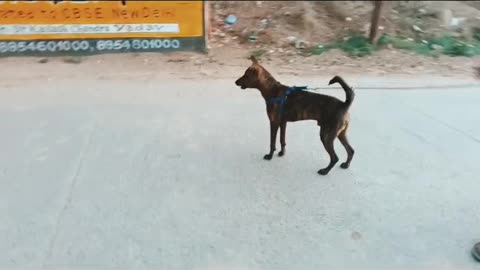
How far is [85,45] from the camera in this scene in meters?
5.61

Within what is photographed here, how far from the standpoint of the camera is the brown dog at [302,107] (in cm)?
323

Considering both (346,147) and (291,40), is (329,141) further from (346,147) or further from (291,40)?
(291,40)

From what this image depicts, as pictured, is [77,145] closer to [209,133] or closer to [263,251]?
[209,133]

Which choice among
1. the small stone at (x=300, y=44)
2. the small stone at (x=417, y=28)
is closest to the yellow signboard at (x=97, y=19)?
the small stone at (x=300, y=44)

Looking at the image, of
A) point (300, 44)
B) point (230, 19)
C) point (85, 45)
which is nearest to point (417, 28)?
point (300, 44)

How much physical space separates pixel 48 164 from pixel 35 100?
1236 mm

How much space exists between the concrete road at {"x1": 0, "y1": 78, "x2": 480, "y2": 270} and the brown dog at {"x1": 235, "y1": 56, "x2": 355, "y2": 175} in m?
0.33

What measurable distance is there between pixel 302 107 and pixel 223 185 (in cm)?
75

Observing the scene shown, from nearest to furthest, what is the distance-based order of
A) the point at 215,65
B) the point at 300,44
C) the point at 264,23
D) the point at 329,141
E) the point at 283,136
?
the point at 329,141, the point at 283,136, the point at 215,65, the point at 300,44, the point at 264,23

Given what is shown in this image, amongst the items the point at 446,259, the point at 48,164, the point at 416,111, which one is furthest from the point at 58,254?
the point at 416,111

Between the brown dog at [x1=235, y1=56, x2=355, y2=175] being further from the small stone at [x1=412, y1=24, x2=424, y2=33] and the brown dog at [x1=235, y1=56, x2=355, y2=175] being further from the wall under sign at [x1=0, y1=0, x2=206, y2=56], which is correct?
the small stone at [x1=412, y1=24, x2=424, y2=33]

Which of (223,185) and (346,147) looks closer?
(223,185)

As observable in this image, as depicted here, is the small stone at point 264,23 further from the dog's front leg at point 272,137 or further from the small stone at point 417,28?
the dog's front leg at point 272,137

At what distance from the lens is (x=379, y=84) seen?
16.5ft
